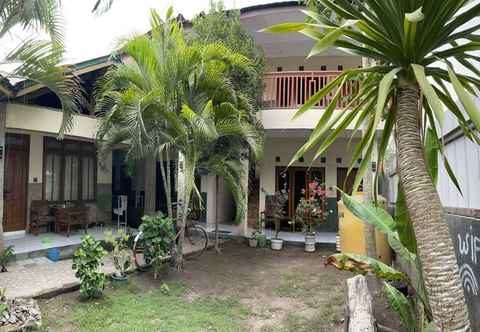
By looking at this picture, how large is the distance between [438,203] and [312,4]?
13.4 feet

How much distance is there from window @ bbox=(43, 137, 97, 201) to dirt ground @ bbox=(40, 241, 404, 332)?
193 inches

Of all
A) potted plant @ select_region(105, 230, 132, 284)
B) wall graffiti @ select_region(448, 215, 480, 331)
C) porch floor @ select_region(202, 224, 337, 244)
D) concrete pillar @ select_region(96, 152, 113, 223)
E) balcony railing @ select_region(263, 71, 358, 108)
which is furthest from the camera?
concrete pillar @ select_region(96, 152, 113, 223)

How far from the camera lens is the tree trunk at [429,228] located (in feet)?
5.94

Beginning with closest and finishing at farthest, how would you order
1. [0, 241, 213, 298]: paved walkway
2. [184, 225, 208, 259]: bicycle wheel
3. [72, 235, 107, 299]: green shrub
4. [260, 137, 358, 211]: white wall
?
[72, 235, 107, 299]: green shrub
[0, 241, 213, 298]: paved walkway
[184, 225, 208, 259]: bicycle wheel
[260, 137, 358, 211]: white wall

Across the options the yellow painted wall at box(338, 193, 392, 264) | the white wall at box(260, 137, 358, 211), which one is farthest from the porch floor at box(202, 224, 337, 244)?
the yellow painted wall at box(338, 193, 392, 264)

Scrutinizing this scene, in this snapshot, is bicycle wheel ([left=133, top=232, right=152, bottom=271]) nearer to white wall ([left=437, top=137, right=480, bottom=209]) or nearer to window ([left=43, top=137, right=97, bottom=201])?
window ([left=43, top=137, right=97, bottom=201])

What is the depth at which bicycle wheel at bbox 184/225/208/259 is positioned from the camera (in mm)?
9070

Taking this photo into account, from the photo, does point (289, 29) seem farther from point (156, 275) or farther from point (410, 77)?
point (156, 275)

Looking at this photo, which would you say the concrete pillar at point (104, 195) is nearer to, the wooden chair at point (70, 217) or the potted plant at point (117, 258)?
the wooden chair at point (70, 217)

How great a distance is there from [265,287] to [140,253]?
8.76 ft

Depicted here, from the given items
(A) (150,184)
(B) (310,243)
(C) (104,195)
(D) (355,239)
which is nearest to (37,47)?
(C) (104,195)

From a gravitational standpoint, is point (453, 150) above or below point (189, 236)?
above

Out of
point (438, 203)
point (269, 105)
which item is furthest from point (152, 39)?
point (438, 203)

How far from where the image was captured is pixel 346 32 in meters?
2.06
